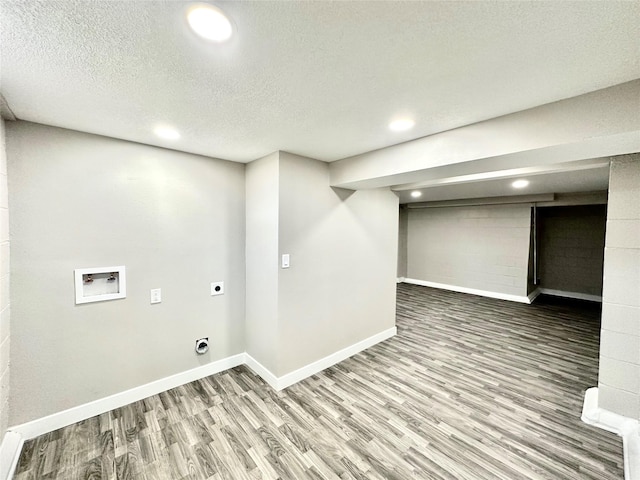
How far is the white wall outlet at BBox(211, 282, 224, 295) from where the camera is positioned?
2844 millimetres

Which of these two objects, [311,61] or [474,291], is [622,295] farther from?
[474,291]

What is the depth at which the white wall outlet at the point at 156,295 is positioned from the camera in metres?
2.47

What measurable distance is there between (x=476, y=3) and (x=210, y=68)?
1101mm

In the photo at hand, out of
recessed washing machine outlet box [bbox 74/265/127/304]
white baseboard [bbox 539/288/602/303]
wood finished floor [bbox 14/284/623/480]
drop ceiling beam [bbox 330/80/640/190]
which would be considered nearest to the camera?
drop ceiling beam [bbox 330/80/640/190]

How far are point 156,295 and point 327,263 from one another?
172 cm

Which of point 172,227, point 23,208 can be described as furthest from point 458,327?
point 23,208

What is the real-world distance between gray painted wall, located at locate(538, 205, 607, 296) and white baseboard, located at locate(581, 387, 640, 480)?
17.1ft

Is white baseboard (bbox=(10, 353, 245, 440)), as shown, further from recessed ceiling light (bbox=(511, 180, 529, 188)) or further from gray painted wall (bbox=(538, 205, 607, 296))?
gray painted wall (bbox=(538, 205, 607, 296))

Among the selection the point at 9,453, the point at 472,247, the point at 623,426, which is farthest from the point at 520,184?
the point at 9,453

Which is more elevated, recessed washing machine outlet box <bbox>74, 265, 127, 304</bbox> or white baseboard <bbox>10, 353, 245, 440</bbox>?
recessed washing machine outlet box <bbox>74, 265, 127, 304</bbox>

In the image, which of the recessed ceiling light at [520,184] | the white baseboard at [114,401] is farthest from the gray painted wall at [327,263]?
the recessed ceiling light at [520,184]

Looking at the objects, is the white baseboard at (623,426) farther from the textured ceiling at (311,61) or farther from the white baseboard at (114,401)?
the white baseboard at (114,401)

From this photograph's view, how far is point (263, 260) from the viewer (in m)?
2.75

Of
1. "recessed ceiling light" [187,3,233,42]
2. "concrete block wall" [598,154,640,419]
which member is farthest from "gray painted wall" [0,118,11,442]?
"concrete block wall" [598,154,640,419]
